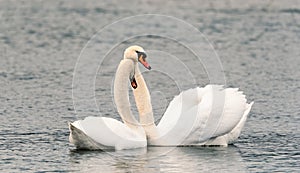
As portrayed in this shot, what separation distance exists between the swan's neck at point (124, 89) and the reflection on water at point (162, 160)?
1.84ft

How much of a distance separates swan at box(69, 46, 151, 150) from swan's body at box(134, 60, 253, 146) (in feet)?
0.67

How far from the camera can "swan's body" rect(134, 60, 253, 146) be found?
586 inches

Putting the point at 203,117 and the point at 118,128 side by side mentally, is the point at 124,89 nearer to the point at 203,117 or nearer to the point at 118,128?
the point at 118,128

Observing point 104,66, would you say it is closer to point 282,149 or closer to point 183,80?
point 183,80

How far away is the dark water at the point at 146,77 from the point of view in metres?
13.9

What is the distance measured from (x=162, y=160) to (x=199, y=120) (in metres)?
1.28

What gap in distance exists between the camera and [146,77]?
69.4 feet

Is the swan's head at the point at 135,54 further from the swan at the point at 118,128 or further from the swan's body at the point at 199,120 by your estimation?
the swan's body at the point at 199,120

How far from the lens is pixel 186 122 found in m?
14.9

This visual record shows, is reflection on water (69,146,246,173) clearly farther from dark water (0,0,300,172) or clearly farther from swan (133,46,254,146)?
swan (133,46,254,146)

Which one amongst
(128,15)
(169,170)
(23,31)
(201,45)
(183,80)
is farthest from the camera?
(128,15)

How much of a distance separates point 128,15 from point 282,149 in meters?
18.0

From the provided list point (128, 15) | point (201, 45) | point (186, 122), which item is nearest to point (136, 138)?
point (186, 122)

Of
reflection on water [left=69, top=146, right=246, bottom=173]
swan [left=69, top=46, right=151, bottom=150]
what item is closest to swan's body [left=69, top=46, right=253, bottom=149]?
swan [left=69, top=46, right=151, bottom=150]
